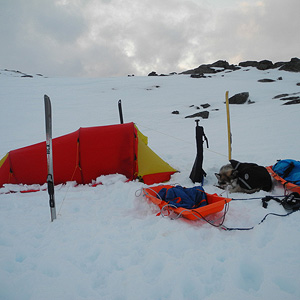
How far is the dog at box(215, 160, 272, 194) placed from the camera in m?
3.72

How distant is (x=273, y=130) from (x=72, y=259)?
8.21m

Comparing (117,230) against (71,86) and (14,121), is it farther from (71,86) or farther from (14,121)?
(71,86)

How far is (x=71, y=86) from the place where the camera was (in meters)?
28.9

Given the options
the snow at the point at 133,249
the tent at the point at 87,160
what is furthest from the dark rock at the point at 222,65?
the tent at the point at 87,160

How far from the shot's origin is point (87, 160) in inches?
188

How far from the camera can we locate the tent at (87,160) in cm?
478

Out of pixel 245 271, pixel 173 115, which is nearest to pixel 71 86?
pixel 173 115

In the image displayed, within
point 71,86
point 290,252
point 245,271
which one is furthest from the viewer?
point 71,86

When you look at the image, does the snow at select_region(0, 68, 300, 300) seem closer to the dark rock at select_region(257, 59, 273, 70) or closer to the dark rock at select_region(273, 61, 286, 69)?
the dark rock at select_region(257, 59, 273, 70)

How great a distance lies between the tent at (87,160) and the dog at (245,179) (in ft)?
4.57

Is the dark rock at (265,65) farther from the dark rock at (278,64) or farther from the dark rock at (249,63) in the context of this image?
the dark rock at (249,63)

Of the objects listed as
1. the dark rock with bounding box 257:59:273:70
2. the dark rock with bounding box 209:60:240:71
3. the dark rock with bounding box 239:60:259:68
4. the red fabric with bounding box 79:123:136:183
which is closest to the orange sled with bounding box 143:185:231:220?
the red fabric with bounding box 79:123:136:183

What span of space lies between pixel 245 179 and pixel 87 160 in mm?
3174

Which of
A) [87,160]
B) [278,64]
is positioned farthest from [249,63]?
[87,160]
